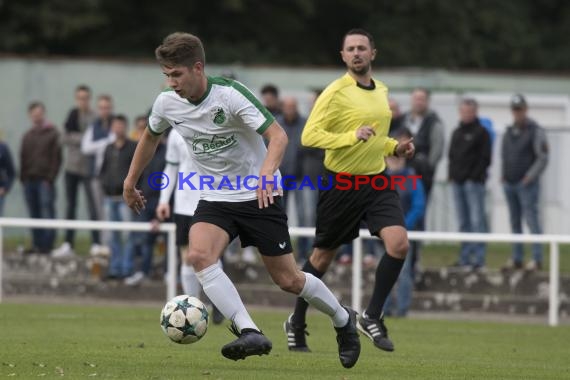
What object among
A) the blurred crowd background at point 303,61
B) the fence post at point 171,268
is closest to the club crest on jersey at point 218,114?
the fence post at point 171,268

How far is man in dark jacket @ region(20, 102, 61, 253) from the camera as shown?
767 inches

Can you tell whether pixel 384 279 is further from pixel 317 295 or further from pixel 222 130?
pixel 222 130

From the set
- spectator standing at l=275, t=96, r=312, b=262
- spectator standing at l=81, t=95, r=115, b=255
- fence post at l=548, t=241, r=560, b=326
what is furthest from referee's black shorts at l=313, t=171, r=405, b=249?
spectator standing at l=81, t=95, r=115, b=255

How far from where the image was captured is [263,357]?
1061cm

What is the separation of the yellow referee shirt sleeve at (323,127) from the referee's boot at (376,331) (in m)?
1.38

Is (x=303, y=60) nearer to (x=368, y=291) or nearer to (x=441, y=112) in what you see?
(x=441, y=112)

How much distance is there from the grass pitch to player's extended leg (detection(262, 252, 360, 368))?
0.54ft

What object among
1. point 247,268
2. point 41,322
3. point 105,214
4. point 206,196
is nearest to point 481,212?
→ point 247,268

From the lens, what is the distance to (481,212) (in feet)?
59.7

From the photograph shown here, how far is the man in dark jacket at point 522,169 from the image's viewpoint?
17.9 meters

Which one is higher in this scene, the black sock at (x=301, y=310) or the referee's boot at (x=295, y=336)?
the black sock at (x=301, y=310)

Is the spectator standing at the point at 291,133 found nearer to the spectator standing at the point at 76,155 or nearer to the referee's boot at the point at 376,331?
the spectator standing at the point at 76,155

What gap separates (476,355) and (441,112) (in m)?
10.3

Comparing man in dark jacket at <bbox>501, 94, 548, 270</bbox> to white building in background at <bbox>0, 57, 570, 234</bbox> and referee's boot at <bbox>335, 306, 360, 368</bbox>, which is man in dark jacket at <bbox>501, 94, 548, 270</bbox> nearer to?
white building in background at <bbox>0, 57, 570, 234</bbox>
